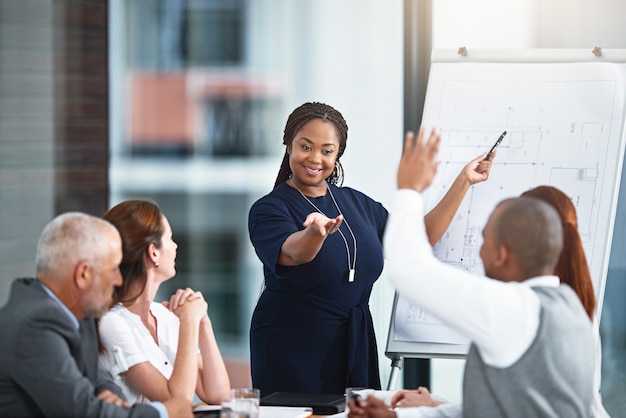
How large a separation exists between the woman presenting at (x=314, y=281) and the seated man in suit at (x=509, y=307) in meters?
0.92

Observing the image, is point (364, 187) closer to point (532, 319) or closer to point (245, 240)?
point (245, 240)

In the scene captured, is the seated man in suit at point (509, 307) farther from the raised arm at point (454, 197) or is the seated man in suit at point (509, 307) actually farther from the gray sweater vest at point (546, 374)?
the raised arm at point (454, 197)

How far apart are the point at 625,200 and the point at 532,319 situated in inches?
79.3

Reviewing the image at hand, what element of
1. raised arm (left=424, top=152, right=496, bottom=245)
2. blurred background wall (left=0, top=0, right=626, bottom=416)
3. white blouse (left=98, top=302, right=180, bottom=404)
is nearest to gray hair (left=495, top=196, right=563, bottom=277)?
white blouse (left=98, top=302, right=180, bottom=404)

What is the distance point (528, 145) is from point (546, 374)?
4.66 ft

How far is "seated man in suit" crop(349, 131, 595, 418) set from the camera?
1.75m

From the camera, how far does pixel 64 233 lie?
191 centimetres

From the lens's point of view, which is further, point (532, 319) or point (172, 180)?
point (172, 180)

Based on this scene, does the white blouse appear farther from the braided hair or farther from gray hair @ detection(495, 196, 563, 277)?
gray hair @ detection(495, 196, 563, 277)

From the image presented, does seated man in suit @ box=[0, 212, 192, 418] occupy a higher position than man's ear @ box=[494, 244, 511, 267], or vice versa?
man's ear @ box=[494, 244, 511, 267]

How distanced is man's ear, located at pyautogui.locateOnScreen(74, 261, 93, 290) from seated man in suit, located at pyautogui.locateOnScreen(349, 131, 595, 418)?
0.59m

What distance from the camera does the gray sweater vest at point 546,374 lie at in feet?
5.81

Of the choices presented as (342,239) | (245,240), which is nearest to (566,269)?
(342,239)

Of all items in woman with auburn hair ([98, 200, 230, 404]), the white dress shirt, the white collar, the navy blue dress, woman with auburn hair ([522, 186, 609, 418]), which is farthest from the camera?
the navy blue dress
